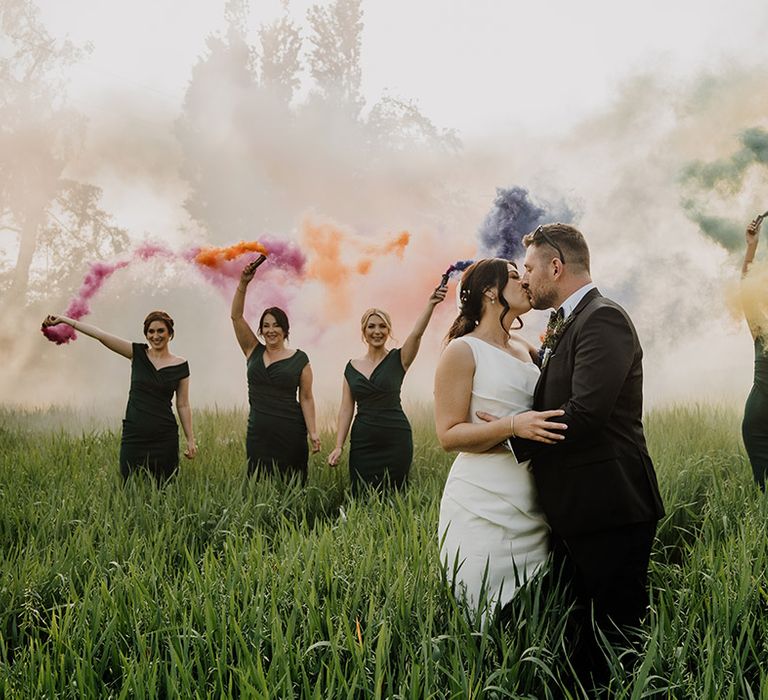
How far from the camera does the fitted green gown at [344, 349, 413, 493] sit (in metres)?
5.86

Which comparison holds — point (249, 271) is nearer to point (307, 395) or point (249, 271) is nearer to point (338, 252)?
point (307, 395)

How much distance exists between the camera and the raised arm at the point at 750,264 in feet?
16.2

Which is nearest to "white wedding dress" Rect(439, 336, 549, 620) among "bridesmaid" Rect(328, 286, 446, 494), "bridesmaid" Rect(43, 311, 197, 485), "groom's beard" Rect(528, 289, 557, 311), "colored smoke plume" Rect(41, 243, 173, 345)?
"groom's beard" Rect(528, 289, 557, 311)

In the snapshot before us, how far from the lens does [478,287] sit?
3.10m

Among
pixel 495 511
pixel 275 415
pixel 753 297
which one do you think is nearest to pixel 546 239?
pixel 495 511

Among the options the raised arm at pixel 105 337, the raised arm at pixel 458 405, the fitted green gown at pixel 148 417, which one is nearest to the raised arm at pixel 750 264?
the raised arm at pixel 458 405

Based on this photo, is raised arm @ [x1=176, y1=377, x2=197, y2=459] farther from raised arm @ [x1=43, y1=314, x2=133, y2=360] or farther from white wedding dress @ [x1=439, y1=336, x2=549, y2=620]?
white wedding dress @ [x1=439, y1=336, x2=549, y2=620]

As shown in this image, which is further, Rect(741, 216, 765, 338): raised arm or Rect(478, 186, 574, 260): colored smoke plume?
Rect(478, 186, 574, 260): colored smoke plume

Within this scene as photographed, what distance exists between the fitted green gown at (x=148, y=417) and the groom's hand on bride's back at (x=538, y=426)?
13.5 feet

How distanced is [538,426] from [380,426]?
130 inches

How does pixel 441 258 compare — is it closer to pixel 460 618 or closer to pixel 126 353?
pixel 126 353

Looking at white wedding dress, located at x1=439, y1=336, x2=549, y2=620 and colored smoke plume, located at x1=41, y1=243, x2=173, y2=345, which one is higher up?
colored smoke plume, located at x1=41, y1=243, x2=173, y2=345

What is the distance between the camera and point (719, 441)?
825 centimetres

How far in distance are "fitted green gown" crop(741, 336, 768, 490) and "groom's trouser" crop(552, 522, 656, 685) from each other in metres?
2.58
